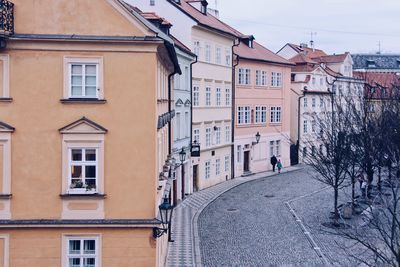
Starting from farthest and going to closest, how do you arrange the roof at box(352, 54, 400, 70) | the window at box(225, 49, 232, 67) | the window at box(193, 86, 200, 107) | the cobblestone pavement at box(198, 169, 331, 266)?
the roof at box(352, 54, 400, 70) < the window at box(225, 49, 232, 67) < the window at box(193, 86, 200, 107) < the cobblestone pavement at box(198, 169, 331, 266)

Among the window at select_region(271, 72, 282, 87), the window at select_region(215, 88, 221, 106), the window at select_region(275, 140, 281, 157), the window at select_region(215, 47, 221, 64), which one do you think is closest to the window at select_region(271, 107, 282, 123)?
the window at select_region(275, 140, 281, 157)

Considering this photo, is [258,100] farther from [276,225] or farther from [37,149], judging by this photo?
[37,149]

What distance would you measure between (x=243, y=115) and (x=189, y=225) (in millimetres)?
18259

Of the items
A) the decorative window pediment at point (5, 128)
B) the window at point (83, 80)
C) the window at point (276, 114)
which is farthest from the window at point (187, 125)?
the decorative window pediment at point (5, 128)

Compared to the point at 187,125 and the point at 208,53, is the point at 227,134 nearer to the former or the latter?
the point at 208,53

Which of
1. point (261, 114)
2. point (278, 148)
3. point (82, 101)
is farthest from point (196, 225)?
point (278, 148)

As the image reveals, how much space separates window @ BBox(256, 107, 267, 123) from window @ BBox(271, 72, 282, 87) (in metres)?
2.40

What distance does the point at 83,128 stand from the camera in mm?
15328

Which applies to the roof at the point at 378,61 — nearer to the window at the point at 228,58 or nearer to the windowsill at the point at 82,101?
the window at the point at 228,58

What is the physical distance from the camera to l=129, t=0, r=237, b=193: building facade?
3441cm

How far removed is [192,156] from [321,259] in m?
16.1

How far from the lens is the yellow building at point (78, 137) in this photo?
1521 cm

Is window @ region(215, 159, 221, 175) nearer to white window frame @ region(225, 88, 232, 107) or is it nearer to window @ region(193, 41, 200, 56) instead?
white window frame @ region(225, 88, 232, 107)

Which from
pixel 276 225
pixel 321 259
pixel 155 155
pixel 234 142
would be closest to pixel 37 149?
pixel 155 155
